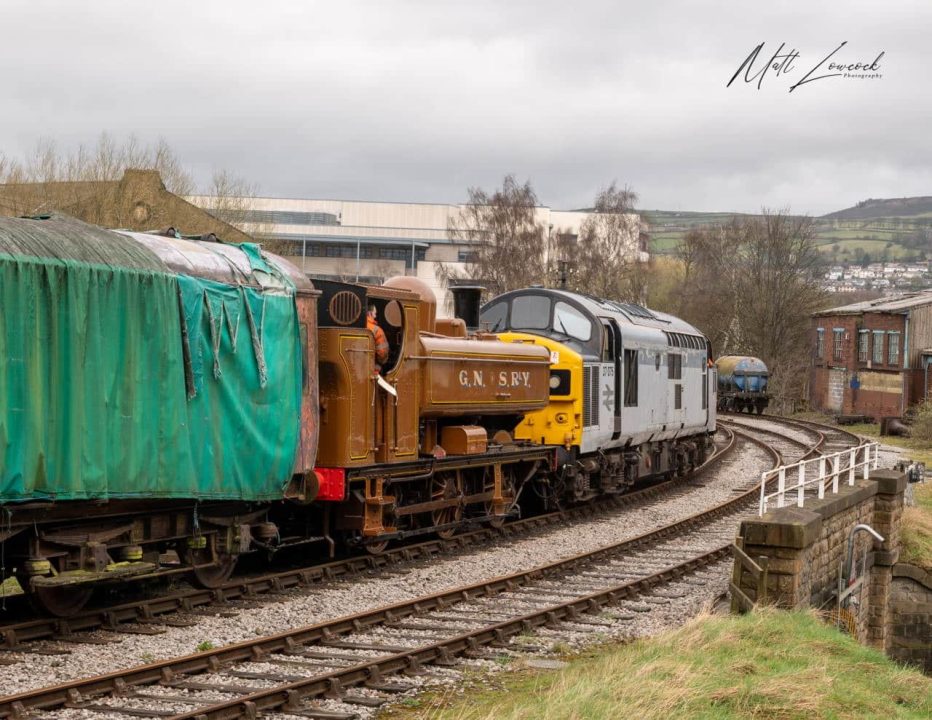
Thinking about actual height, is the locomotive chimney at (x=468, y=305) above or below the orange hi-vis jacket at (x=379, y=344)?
above

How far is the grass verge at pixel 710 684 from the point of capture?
764 cm

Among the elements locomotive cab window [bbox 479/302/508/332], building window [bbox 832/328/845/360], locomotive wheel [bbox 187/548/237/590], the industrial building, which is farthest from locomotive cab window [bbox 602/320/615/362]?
the industrial building

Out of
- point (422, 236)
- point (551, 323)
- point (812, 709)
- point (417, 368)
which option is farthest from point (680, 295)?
point (812, 709)

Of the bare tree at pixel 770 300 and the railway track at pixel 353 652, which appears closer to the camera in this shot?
the railway track at pixel 353 652

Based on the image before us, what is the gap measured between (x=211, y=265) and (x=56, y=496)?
8.94ft

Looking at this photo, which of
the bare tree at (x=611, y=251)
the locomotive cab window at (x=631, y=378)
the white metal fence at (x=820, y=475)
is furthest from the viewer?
the bare tree at (x=611, y=251)

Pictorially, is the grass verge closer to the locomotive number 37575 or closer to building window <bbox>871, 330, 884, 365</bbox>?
the locomotive number 37575

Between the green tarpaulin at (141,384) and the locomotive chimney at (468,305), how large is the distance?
21.0ft

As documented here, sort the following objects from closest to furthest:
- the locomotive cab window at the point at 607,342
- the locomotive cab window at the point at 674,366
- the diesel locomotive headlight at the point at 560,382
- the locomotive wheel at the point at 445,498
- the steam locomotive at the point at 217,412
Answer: the steam locomotive at the point at 217,412, the locomotive wheel at the point at 445,498, the diesel locomotive headlight at the point at 560,382, the locomotive cab window at the point at 607,342, the locomotive cab window at the point at 674,366

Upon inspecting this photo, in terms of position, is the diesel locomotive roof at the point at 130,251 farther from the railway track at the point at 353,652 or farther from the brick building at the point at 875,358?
the brick building at the point at 875,358

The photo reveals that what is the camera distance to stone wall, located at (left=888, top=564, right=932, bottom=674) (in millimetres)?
19266

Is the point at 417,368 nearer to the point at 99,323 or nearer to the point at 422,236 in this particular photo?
the point at 99,323

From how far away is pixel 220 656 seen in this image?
8695 mm

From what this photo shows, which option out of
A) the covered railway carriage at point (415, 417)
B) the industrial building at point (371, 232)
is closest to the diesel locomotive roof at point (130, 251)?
the covered railway carriage at point (415, 417)
